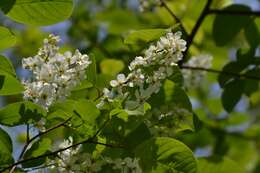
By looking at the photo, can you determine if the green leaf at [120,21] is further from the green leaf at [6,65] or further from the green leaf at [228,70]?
the green leaf at [6,65]

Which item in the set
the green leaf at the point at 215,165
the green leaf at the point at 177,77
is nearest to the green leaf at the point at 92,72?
the green leaf at the point at 177,77

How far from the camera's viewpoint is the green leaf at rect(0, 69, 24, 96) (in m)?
1.56

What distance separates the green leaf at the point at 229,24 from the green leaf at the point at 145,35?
0.82 meters

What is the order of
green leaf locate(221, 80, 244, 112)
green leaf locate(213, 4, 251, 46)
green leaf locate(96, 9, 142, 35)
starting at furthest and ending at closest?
green leaf locate(96, 9, 142, 35) < green leaf locate(213, 4, 251, 46) < green leaf locate(221, 80, 244, 112)

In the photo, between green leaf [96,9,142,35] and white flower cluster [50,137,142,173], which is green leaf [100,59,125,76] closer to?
green leaf [96,9,142,35]

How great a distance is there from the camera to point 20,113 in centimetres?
156

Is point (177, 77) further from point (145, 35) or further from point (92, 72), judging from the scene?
point (92, 72)

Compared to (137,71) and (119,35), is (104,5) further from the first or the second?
(137,71)

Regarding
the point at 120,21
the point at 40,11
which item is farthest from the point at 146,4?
the point at 40,11

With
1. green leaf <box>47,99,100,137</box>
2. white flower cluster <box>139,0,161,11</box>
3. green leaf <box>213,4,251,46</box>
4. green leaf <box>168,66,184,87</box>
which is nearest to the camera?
green leaf <box>47,99,100,137</box>

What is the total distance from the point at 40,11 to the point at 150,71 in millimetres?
362

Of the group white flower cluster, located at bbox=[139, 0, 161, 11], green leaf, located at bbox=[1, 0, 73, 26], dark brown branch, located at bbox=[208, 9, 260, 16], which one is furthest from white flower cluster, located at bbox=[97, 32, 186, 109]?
white flower cluster, located at bbox=[139, 0, 161, 11]

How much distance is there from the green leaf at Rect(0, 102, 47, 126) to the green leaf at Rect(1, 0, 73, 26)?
252 millimetres

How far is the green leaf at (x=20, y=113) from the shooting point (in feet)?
5.07
